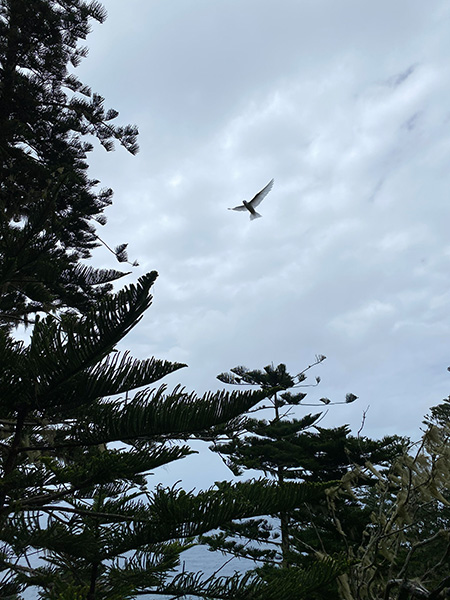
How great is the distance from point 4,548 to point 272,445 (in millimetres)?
12401

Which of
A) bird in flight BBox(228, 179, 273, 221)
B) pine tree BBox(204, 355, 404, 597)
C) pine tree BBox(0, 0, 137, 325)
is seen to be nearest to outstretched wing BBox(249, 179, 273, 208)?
bird in flight BBox(228, 179, 273, 221)

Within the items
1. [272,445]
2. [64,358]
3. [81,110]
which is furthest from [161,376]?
[272,445]

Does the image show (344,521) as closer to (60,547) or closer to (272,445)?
(272,445)

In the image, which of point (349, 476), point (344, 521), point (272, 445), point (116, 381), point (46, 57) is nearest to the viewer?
point (116, 381)

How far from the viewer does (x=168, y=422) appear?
181 cm

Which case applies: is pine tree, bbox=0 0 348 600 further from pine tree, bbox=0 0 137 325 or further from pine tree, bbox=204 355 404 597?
pine tree, bbox=204 355 404 597

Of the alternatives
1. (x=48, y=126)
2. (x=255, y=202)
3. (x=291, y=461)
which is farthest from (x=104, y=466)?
(x=291, y=461)

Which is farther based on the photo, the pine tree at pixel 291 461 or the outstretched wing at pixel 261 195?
the pine tree at pixel 291 461

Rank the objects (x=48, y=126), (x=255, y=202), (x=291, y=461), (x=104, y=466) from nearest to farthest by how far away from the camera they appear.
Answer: (x=104, y=466)
(x=255, y=202)
(x=48, y=126)
(x=291, y=461)

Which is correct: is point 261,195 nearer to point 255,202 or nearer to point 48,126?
point 255,202

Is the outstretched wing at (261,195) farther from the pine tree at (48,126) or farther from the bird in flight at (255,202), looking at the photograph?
the pine tree at (48,126)

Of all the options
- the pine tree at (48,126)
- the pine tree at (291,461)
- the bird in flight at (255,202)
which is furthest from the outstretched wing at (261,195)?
the pine tree at (291,461)

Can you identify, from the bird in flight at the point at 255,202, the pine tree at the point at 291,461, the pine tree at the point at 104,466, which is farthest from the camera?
the pine tree at the point at 291,461

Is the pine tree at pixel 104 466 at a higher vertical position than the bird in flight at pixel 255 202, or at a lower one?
lower
